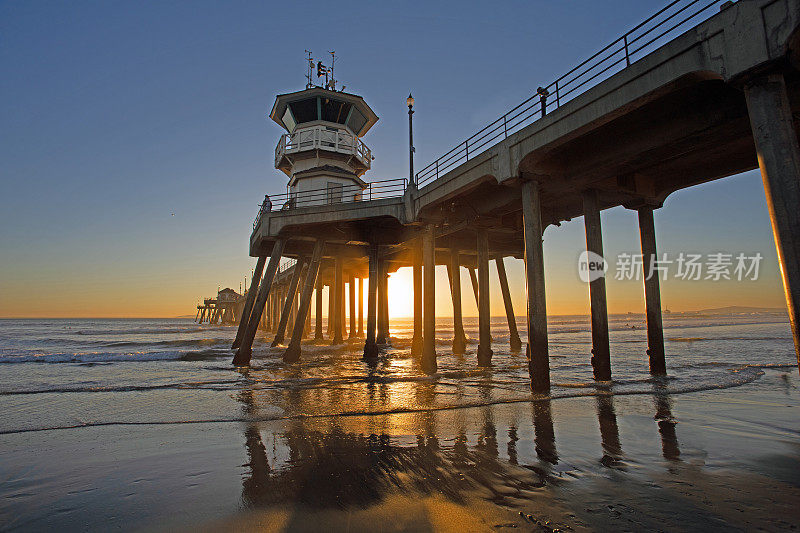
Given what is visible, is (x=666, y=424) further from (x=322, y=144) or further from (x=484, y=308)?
(x=322, y=144)

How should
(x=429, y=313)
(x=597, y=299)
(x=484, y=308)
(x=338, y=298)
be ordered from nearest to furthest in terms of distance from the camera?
(x=597, y=299), (x=429, y=313), (x=484, y=308), (x=338, y=298)

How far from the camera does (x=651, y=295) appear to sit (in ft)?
46.5

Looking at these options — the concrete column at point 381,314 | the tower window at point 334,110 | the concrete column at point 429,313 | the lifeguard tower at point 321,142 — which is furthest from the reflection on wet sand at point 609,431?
the tower window at point 334,110

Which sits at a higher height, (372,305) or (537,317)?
(372,305)

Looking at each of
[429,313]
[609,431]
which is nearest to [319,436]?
[609,431]

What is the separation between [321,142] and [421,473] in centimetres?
2464

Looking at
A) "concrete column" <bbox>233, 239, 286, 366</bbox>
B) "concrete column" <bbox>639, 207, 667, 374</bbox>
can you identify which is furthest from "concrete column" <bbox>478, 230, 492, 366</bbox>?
"concrete column" <bbox>233, 239, 286, 366</bbox>

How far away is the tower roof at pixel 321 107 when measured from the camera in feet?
90.0

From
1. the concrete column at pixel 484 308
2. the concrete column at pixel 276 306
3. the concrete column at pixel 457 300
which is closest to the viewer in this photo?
the concrete column at pixel 484 308

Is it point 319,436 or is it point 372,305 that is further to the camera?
point 372,305

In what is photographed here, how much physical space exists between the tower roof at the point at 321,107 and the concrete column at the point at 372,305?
10.5 m

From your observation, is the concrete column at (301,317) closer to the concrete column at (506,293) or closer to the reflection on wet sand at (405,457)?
the concrete column at (506,293)

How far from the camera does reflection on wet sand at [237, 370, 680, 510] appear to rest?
15.9 ft

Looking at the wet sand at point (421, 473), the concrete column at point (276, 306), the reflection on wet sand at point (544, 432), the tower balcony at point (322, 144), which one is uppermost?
the tower balcony at point (322, 144)
